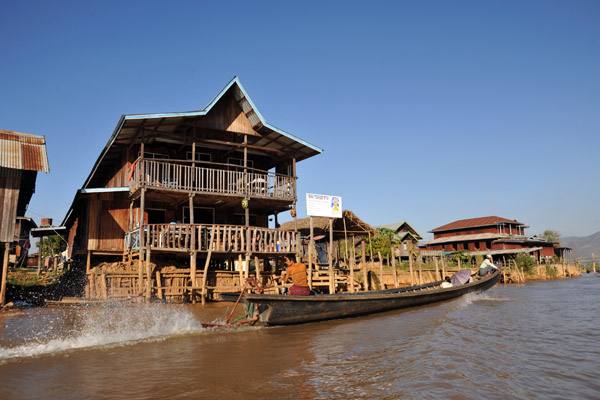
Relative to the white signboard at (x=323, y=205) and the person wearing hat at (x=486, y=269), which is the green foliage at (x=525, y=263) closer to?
the person wearing hat at (x=486, y=269)

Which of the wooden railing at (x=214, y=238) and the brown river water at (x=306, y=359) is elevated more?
the wooden railing at (x=214, y=238)

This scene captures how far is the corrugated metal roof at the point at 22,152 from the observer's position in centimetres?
1457

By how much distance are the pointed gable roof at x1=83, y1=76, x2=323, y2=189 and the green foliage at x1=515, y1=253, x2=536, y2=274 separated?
25.6 meters

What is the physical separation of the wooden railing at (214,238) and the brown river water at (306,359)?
434 cm

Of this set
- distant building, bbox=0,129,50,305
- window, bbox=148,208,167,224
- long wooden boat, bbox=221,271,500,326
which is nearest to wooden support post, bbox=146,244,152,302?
window, bbox=148,208,167,224

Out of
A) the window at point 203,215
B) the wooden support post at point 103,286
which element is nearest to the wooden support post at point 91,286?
the wooden support post at point 103,286

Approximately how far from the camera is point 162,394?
546 cm

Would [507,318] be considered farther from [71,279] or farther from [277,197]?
[71,279]

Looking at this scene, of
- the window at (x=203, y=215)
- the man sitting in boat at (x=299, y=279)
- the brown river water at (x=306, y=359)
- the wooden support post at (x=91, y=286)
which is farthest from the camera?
the window at (x=203, y=215)

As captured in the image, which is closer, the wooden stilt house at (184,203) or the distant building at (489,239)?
the wooden stilt house at (184,203)

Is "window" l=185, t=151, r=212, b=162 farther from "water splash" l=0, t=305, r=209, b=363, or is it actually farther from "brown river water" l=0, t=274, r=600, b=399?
"brown river water" l=0, t=274, r=600, b=399

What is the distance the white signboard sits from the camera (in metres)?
18.0

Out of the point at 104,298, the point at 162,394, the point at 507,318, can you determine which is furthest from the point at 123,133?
the point at 507,318

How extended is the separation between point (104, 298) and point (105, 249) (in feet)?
13.0
